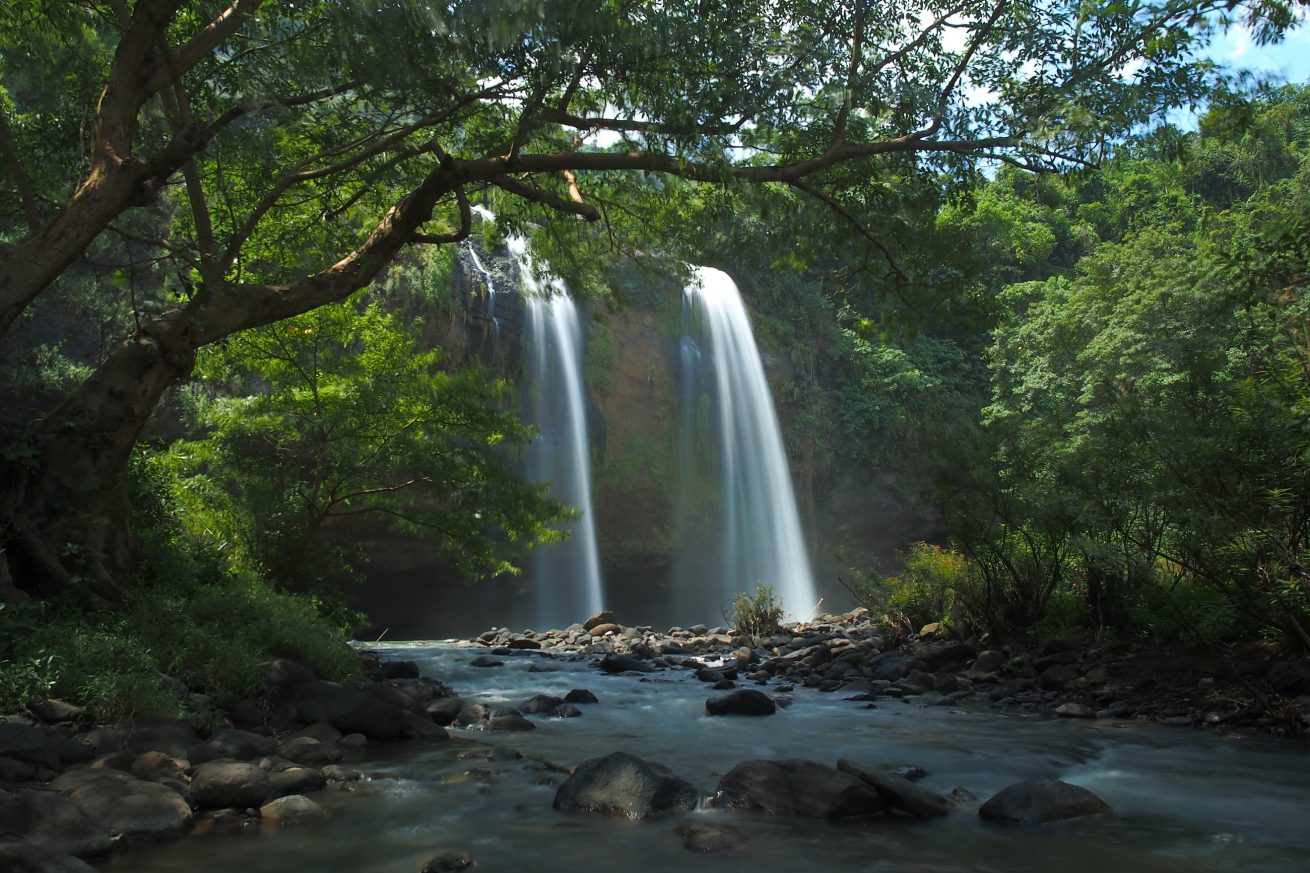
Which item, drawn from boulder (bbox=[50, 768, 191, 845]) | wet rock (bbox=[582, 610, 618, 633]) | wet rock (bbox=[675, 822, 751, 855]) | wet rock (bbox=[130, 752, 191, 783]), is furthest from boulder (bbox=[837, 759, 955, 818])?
wet rock (bbox=[582, 610, 618, 633])

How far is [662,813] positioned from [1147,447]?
660 centimetres

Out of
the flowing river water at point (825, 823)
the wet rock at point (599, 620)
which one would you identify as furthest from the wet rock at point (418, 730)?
the wet rock at point (599, 620)

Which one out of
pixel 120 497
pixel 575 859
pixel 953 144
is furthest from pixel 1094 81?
pixel 120 497

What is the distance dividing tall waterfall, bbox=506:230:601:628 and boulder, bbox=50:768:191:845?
18770 millimetres

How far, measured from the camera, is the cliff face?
→ 76.8 ft

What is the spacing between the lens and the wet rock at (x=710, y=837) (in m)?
4.91

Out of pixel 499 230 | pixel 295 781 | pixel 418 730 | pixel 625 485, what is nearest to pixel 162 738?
pixel 295 781

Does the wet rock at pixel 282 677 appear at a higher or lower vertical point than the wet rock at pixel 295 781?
higher

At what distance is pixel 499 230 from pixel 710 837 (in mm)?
8449

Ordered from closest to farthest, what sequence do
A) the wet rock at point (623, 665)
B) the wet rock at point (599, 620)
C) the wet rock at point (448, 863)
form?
the wet rock at point (448, 863) < the wet rock at point (623, 665) < the wet rock at point (599, 620)

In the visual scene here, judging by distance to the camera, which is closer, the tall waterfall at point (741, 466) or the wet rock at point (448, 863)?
the wet rock at point (448, 863)

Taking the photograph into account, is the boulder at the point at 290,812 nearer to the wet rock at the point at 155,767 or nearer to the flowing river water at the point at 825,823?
the flowing river water at the point at 825,823

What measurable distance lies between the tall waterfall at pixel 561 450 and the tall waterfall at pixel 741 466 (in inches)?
143

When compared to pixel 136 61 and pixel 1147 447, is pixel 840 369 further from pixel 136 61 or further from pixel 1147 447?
pixel 136 61
